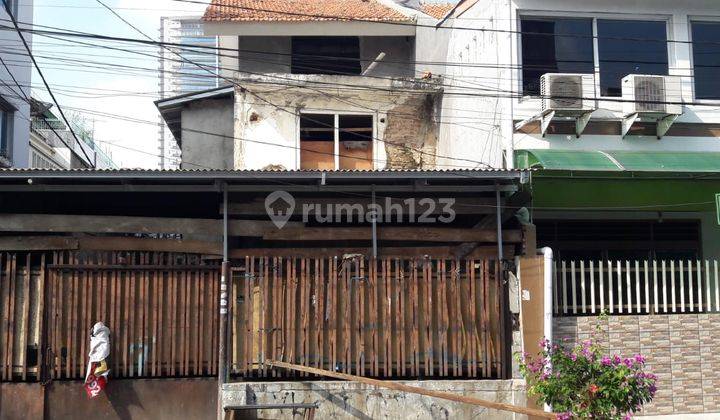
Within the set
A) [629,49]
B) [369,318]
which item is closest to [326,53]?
[629,49]

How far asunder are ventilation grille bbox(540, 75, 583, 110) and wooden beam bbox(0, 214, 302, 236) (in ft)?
17.3

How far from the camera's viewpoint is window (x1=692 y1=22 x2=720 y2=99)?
13062 mm

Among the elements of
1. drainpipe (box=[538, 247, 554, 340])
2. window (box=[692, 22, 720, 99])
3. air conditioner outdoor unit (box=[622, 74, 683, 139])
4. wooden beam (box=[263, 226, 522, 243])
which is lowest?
drainpipe (box=[538, 247, 554, 340])

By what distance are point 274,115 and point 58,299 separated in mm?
7530

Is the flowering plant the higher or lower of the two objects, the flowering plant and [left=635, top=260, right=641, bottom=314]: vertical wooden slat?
the lower

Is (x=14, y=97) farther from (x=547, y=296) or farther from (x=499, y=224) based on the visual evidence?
(x=547, y=296)

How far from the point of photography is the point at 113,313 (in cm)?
966

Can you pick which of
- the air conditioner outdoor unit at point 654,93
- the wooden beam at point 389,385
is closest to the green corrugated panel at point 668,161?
the air conditioner outdoor unit at point 654,93

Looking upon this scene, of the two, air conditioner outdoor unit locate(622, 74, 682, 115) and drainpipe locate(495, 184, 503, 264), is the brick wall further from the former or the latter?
air conditioner outdoor unit locate(622, 74, 682, 115)

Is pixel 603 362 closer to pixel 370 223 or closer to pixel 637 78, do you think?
pixel 370 223

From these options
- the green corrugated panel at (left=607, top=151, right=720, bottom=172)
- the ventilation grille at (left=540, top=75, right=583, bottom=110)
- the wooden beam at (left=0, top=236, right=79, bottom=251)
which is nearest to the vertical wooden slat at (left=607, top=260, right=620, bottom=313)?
the green corrugated panel at (left=607, top=151, right=720, bottom=172)

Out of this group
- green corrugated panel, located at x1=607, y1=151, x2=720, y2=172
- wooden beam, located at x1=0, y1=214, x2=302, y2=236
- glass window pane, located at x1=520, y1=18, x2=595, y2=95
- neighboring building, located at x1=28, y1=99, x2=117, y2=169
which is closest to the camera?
wooden beam, located at x1=0, y1=214, x2=302, y2=236

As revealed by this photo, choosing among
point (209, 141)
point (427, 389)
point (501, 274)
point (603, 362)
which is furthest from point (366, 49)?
point (603, 362)

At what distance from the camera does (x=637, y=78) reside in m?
12.3
